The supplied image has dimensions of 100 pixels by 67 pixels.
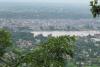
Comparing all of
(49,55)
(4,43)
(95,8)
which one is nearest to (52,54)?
(49,55)

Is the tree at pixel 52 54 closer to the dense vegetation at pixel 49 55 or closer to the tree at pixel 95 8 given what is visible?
the dense vegetation at pixel 49 55

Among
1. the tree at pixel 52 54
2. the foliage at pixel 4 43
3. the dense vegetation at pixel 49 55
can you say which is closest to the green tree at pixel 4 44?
the foliage at pixel 4 43

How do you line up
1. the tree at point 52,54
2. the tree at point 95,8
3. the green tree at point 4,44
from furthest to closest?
the green tree at point 4,44, the tree at point 52,54, the tree at point 95,8

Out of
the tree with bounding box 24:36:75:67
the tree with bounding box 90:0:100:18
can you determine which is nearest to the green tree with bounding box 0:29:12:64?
the tree with bounding box 24:36:75:67

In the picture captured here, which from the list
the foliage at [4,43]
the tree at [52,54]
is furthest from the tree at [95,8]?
the foliage at [4,43]

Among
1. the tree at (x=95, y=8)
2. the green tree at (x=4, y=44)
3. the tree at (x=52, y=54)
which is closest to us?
the tree at (x=95, y=8)

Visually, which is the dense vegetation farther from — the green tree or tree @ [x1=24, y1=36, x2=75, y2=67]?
the green tree

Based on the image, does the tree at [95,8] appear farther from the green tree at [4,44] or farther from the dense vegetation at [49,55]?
the green tree at [4,44]

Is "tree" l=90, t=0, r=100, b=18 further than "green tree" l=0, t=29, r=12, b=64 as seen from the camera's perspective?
No

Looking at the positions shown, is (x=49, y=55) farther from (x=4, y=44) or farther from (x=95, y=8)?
(x=95, y=8)

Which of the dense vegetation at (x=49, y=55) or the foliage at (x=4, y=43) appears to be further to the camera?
the foliage at (x=4, y=43)

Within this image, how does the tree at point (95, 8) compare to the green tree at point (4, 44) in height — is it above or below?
above
